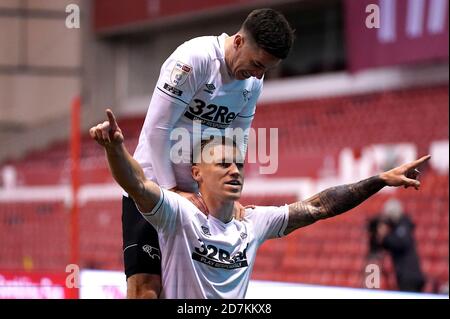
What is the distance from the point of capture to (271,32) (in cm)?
449

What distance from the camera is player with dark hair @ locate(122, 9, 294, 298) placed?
4543mm

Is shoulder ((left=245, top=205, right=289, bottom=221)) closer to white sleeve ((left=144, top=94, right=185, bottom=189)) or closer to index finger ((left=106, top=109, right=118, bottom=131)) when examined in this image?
white sleeve ((left=144, top=94, right=185, bottom=189))

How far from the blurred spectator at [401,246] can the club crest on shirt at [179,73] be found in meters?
6.16

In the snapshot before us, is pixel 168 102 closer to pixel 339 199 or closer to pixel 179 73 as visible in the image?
pixel 179 73

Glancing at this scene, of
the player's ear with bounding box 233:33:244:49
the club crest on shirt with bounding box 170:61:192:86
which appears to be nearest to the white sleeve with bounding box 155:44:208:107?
the club crest on shirt with bounding box 170:61:192:86

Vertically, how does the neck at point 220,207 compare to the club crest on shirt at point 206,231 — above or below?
above

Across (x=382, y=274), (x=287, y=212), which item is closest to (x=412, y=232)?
(x=382, y=274)

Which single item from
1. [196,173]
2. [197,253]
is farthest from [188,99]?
[197,253]

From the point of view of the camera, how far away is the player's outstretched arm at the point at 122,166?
3836 millimetres

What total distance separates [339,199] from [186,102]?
2.80ft

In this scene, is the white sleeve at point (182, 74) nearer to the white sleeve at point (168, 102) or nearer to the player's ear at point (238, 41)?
the white sleeve at point (168, 102)

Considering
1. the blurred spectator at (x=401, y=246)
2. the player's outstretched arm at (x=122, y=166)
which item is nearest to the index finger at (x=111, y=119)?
the player's outstretched arm at (x=122, y=166)

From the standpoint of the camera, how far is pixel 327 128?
17.6 metres

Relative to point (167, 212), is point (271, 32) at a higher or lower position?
higher
